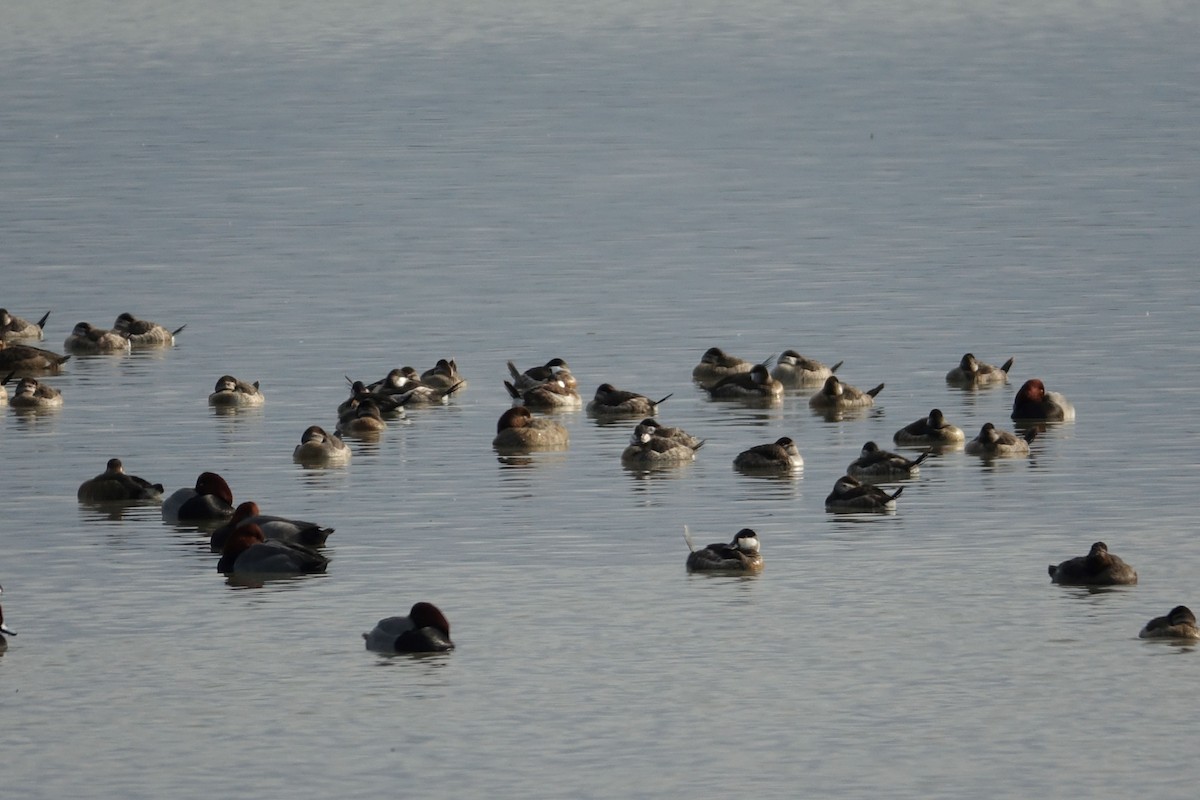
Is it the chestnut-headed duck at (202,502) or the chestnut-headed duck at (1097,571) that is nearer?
the chestnut-headed duck at (1097,571)

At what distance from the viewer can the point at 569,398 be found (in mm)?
35688

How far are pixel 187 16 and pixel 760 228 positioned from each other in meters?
92.0

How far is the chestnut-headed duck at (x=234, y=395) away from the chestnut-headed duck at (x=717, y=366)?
6034mm

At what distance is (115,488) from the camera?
28.6 metres

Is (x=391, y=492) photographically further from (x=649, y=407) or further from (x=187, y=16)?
(x=187, y=16)

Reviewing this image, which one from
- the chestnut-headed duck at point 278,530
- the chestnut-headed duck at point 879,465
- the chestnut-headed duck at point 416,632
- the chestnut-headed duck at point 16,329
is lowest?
the chestnut-headed duck at point 416,632

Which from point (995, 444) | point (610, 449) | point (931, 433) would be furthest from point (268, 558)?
point (995, 444)

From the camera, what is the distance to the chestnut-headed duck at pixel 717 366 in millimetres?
36875

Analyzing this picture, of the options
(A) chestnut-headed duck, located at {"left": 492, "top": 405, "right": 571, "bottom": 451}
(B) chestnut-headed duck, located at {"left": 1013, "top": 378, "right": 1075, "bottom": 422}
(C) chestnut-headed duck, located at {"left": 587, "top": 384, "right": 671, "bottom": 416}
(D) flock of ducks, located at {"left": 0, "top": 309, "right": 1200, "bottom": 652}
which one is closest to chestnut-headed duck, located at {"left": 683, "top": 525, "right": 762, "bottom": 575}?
(D) flock of ducks, located at {"left": 0, "top": 309, "right": 1200, "bottom": 652}

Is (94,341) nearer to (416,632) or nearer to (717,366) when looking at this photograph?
(717,366)

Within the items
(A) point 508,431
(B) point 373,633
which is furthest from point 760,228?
(B) point 373,633

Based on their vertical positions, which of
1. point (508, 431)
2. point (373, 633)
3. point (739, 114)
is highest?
point (739, 114)

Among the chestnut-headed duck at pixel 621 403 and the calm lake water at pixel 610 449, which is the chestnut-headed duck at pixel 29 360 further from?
the chestnut-headed duck at pixel 621 403

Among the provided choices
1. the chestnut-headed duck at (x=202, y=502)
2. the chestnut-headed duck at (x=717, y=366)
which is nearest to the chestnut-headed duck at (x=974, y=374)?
the chestnut-headed duck at (x=717, y=366)
